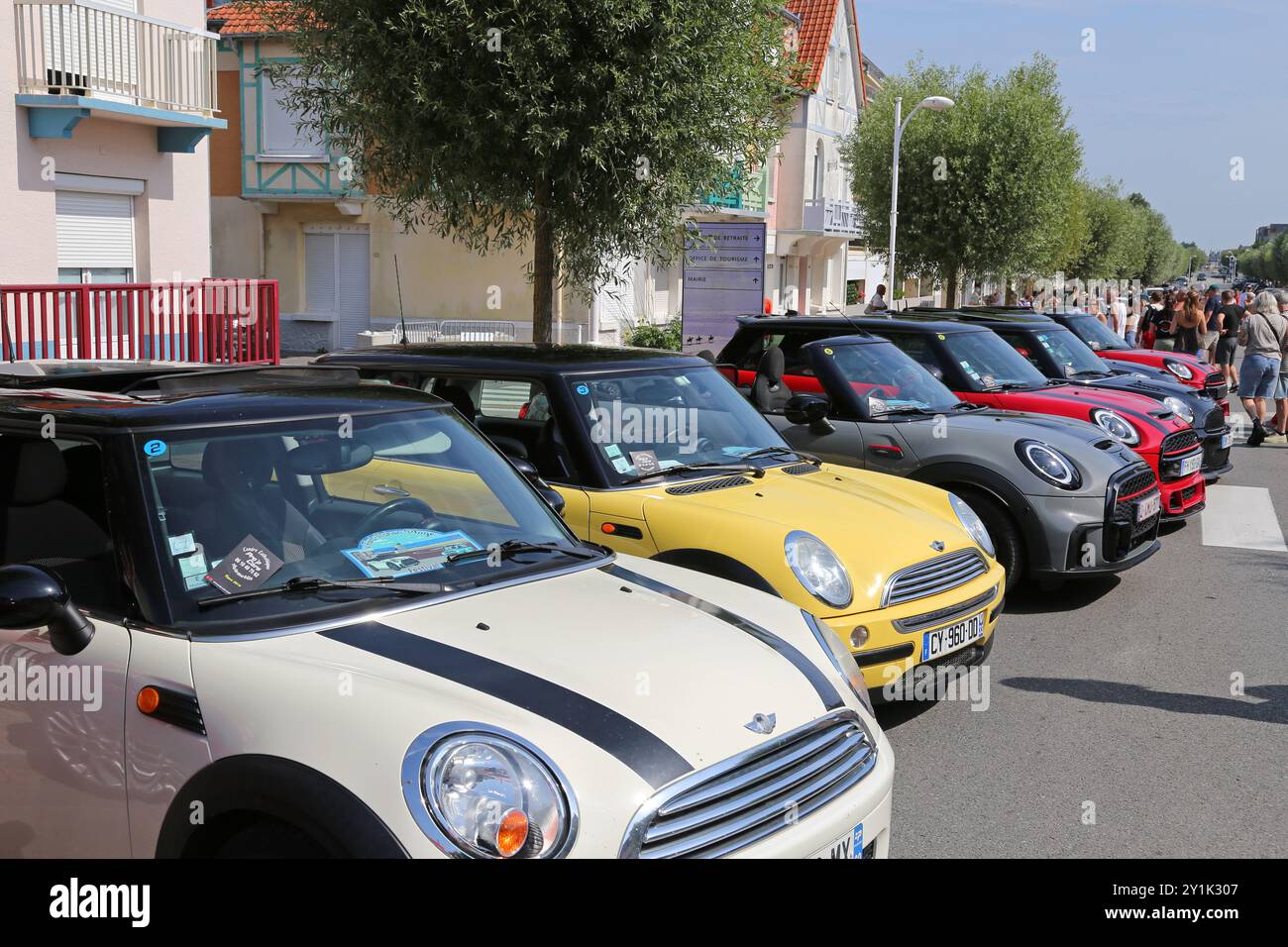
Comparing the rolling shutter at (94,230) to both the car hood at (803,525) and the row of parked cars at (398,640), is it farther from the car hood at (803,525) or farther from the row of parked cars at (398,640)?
the car hood at (803,525)

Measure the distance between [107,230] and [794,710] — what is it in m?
15.9

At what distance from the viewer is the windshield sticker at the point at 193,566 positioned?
3246 millimetres

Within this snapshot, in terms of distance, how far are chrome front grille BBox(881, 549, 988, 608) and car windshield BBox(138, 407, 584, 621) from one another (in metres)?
1.77

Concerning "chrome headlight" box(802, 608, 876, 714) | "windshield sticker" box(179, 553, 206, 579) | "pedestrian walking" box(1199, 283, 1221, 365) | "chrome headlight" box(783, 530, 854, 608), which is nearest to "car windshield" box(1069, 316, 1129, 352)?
"pedestrian walking" box(1199, 283, 1221, 365)

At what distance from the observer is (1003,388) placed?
10125mm

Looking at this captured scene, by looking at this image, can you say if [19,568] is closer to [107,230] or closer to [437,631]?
[437,631]

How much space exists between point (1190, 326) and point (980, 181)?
7605mm

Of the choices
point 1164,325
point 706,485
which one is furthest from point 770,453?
point 1164,325

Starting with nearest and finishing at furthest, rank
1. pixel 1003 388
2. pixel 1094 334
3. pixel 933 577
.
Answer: pixel 933 577
pixel 1003 388
pixel 1094 334

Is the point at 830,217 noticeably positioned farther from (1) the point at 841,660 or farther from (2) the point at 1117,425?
(1) the point at 841,660

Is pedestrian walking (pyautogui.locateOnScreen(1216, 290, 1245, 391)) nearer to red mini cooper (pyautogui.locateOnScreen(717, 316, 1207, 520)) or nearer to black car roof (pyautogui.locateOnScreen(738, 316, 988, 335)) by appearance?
red mini cooper (pyautogui.locateOnScreen(717, 316, 1207, 520))

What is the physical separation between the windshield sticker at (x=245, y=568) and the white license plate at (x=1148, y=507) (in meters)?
6.24

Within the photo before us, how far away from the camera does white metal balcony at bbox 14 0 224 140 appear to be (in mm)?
14898
